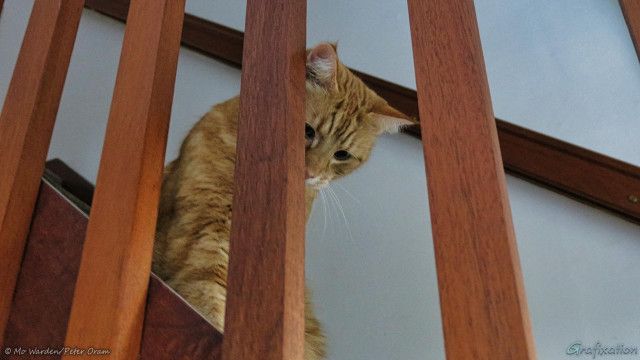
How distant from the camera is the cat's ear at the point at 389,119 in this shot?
4.30 feet

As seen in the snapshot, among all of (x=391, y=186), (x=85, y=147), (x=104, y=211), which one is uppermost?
(x=85, y=147)

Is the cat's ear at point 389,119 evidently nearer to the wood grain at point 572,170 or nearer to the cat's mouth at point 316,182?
the cat's mouth at point 316,182

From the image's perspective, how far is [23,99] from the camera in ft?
2.75

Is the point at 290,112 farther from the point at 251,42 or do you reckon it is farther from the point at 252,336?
the point at 252,336

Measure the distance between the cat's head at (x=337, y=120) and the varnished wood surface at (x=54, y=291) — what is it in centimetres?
60

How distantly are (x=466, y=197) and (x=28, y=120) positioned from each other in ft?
2.40

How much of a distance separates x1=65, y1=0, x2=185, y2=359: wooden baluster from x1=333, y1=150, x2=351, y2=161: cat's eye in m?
0.70

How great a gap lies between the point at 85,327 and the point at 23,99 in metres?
0.45

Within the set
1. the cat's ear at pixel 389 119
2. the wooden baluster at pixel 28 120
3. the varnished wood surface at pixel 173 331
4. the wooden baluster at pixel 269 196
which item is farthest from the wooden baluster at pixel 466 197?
the cat's ear at pixel 389 119

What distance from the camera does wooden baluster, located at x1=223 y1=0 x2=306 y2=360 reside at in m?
0.50

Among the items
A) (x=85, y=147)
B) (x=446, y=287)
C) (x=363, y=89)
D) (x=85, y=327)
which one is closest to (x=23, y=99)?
(x=85, y=327)

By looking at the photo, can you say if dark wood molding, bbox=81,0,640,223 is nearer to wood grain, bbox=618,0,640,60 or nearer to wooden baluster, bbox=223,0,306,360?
wood grain, bbox=618,0,640,60

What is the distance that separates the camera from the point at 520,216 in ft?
5.03

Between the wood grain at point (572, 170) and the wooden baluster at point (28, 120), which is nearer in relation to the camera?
the wooden baluster at point (28, 120)
